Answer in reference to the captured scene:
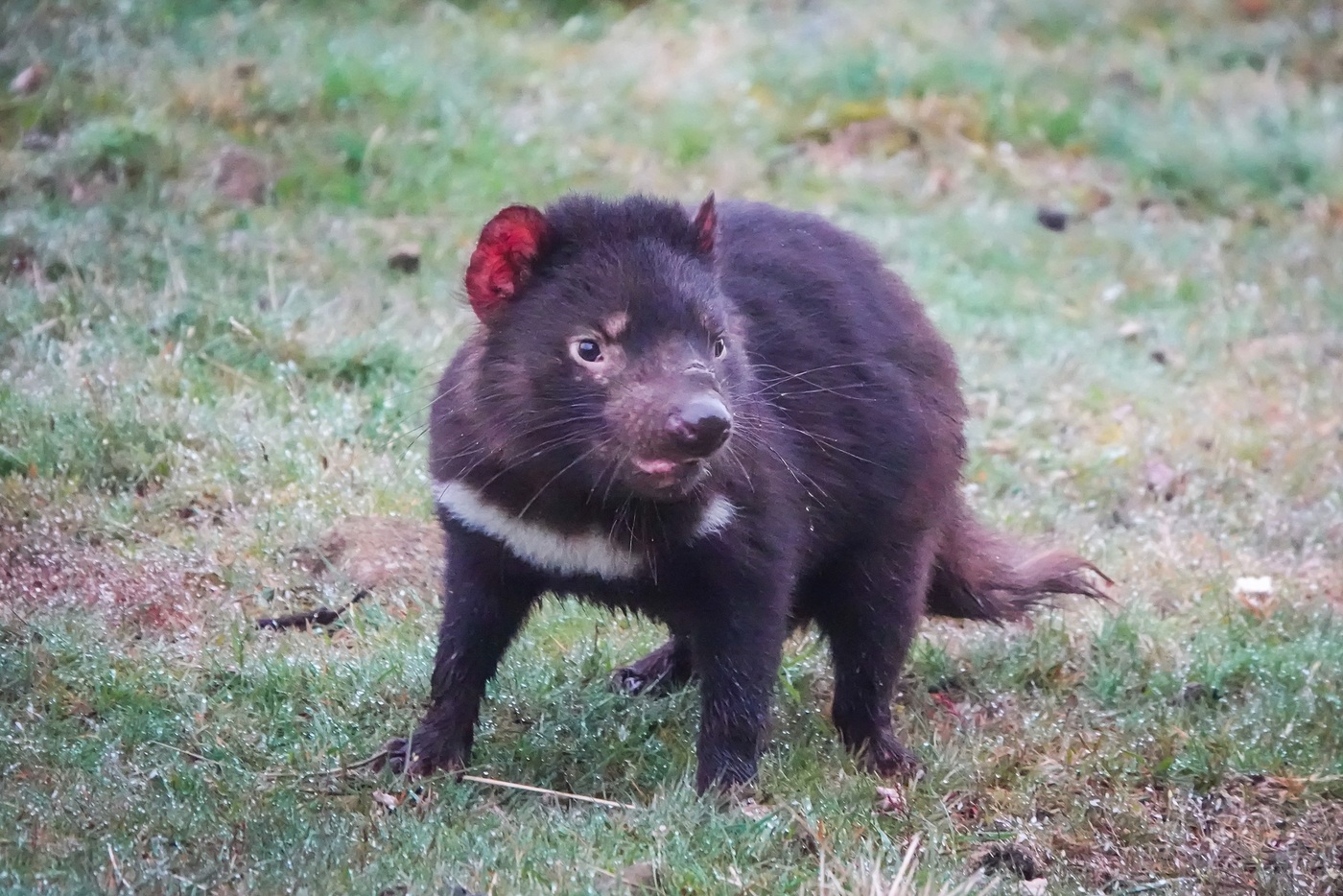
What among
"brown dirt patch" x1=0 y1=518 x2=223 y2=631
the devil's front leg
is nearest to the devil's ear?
the devil's front leg

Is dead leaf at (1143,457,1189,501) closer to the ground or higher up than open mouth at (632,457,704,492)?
closer to the ground

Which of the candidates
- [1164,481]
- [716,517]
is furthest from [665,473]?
[1164,481]

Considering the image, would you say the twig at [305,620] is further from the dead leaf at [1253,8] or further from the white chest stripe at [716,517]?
the dead leaf at [1253,8]

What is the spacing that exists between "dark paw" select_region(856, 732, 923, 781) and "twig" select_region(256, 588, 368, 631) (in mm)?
1476

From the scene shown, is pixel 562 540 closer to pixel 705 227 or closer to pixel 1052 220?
pixel 705 227

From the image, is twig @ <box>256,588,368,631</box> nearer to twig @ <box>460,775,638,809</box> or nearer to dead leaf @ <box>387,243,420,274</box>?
twig @ <box>460,775,638,809</box>

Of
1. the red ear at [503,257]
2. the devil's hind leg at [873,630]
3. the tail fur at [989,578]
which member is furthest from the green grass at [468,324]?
the red ear at [503,257]

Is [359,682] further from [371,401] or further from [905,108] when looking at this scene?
[905,108]

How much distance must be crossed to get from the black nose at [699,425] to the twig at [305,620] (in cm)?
166

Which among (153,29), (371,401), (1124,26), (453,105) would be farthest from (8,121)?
(1124,26)

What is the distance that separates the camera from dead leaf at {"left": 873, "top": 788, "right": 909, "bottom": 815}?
11.4 ft

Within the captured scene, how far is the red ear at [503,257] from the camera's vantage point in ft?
10.3

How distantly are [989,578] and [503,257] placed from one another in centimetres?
183

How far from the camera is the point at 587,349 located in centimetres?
311
